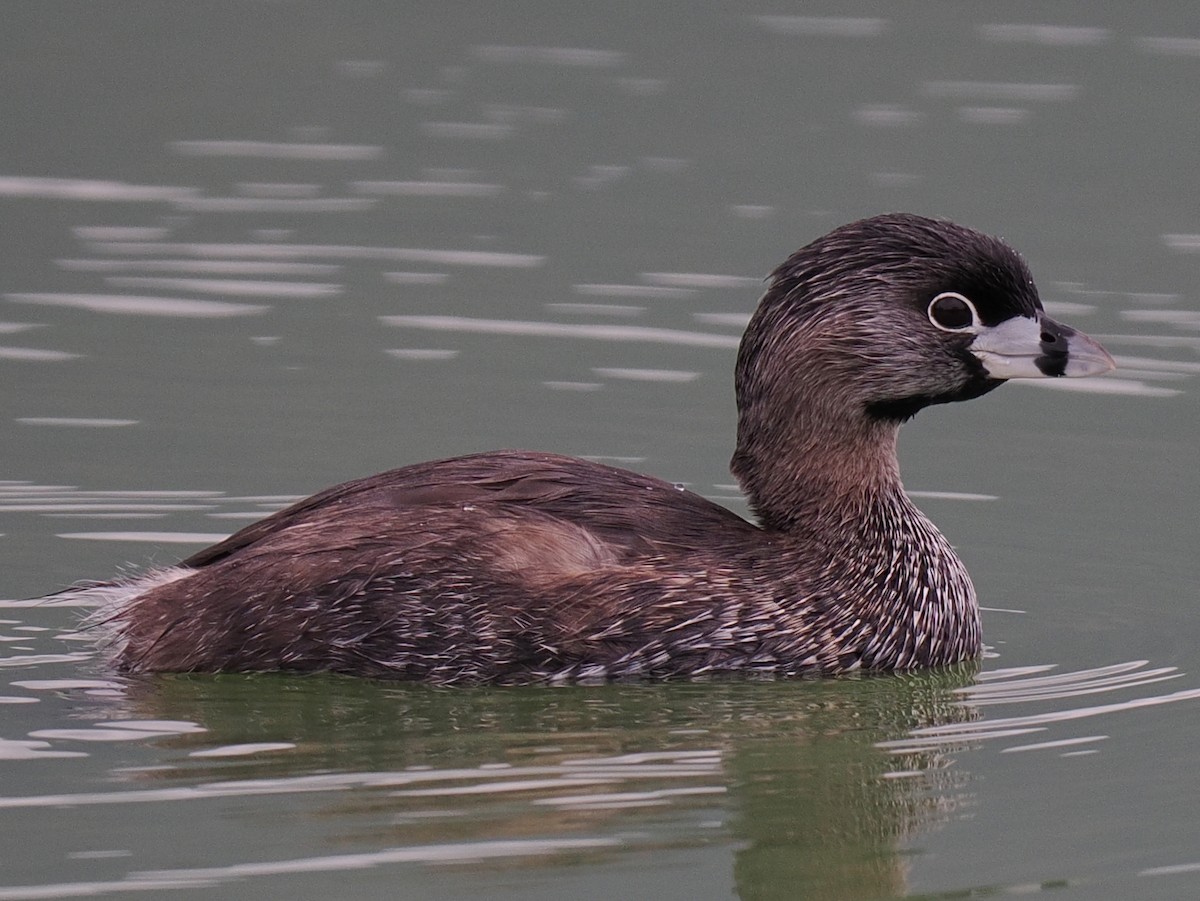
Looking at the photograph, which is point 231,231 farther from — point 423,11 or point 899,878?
point 899,878

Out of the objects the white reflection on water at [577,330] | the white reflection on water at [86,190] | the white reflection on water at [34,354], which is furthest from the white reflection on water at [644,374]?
the white reflection on water at [86,190]

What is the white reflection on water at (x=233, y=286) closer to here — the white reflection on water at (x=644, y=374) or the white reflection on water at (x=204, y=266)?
the white reflection on water at (x=204, y=266)

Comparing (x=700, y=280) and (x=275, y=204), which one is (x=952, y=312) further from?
(x=275, y=204)

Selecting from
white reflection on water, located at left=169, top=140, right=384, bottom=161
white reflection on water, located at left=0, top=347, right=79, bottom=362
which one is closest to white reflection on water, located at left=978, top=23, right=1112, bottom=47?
white reflection on water, located at left=169, top=140, right=384, bottom=161

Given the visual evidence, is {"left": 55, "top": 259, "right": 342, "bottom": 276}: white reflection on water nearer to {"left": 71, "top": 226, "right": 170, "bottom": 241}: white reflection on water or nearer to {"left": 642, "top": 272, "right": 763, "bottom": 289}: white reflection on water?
{"left": 71, "top": 226, "right": 170, "bottom": 241}: white reflection on water

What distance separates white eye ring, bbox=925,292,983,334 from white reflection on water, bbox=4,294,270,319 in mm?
5294

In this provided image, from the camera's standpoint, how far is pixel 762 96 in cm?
1992

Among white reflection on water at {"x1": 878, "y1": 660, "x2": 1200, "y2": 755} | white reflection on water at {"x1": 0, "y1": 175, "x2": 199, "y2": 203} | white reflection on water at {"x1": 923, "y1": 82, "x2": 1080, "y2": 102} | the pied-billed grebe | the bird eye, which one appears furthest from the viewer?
white reflection on water at {"x1": 923, "y1": 82, "x2": 1080, "y2": 102}

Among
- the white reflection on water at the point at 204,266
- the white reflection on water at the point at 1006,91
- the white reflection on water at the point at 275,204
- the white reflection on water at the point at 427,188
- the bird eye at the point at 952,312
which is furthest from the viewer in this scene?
the white reflection on water at the point at 1006,91

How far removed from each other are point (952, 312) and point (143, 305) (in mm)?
5731

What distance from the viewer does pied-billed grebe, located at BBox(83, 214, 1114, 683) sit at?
946 centimetres

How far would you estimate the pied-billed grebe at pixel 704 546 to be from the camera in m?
9.46

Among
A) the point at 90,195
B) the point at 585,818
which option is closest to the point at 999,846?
the point at 585,818

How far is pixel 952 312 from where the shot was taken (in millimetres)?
10047
